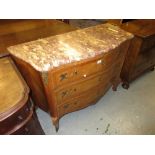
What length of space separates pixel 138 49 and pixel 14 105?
4.55 ft

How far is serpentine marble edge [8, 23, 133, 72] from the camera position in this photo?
1090 mm

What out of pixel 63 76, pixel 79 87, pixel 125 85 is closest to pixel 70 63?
pixel 63 76

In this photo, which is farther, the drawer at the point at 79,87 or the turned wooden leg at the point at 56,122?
the turned wooden leg at the point at 56,122

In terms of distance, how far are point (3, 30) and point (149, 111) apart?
1812mm

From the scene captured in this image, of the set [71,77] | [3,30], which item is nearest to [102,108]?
[71,77]

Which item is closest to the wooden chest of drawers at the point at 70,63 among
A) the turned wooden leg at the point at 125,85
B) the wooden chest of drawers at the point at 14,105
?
the wooden chest of drawers at the point at 14,105

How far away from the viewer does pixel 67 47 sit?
48.1 inches

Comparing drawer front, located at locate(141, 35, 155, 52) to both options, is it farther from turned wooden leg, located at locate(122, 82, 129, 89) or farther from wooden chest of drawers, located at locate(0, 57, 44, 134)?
wooden chest of drawers, located at locate(0, 57, 44, 134)

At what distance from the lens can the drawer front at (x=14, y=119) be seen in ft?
2.80

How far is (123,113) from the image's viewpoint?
183 centimetres

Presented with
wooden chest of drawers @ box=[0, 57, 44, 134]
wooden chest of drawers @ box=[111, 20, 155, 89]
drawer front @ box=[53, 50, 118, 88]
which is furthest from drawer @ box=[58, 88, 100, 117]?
wooden chest of drawers @ box=[111, 20, 155, 89]

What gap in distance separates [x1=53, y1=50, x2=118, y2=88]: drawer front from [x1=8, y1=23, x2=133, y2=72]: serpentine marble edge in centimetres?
8

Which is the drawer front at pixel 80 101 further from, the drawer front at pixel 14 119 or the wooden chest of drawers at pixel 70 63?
the drawer front at pixel 14 119
